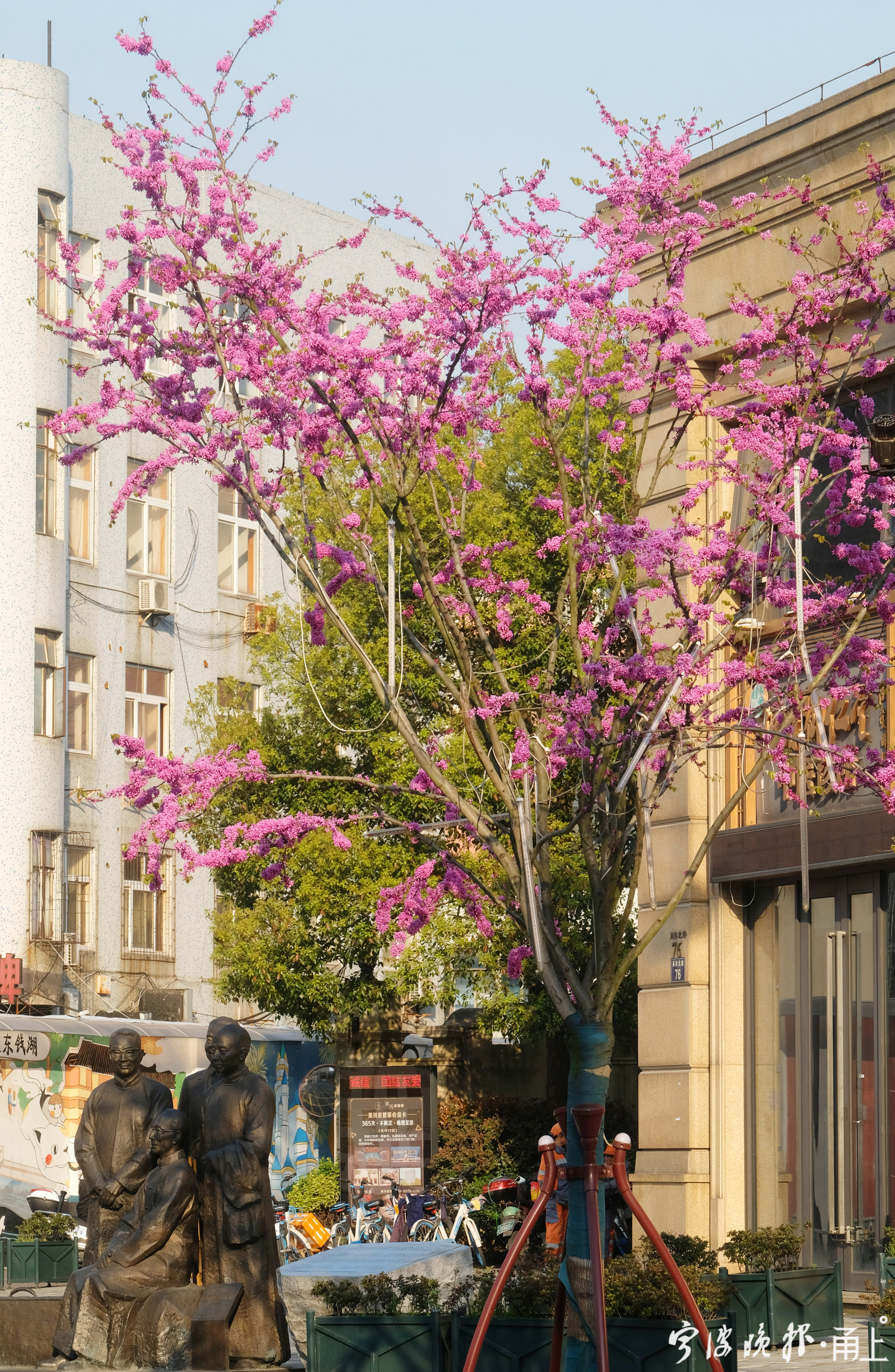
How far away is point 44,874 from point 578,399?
23638 mm

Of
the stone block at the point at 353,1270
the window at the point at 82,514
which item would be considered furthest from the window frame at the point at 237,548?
the stone block at the point at 353,1270

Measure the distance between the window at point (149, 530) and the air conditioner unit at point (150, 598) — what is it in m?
0.54

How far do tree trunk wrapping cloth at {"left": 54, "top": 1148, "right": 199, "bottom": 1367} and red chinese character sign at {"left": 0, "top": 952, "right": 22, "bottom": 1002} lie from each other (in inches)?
851

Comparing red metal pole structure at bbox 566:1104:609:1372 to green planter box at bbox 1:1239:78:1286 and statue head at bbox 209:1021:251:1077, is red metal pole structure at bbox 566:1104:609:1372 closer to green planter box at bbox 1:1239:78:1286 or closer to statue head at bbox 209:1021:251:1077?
statue head at bbox 209:1021:251:1077

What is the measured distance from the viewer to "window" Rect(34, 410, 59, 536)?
36.0m

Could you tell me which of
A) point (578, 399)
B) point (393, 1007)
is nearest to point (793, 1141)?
point (578, 399)

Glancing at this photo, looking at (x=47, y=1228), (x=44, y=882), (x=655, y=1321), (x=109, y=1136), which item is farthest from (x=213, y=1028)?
(x=44, y=882)

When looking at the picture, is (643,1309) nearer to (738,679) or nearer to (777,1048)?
(738,679)

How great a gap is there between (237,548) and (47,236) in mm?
8322

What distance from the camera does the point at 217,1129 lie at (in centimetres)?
1256

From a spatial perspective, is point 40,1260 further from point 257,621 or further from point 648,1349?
point 257,621

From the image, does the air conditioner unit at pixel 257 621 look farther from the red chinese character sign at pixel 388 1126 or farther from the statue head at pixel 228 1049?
the statue head at pixel 228 1049

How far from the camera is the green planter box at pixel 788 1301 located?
13.6 m

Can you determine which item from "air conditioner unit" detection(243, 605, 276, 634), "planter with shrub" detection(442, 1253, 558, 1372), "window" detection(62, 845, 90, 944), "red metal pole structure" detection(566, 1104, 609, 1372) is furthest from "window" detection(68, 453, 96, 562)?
"red metal pole structure" detection(566, 1104, 609, 1372)
